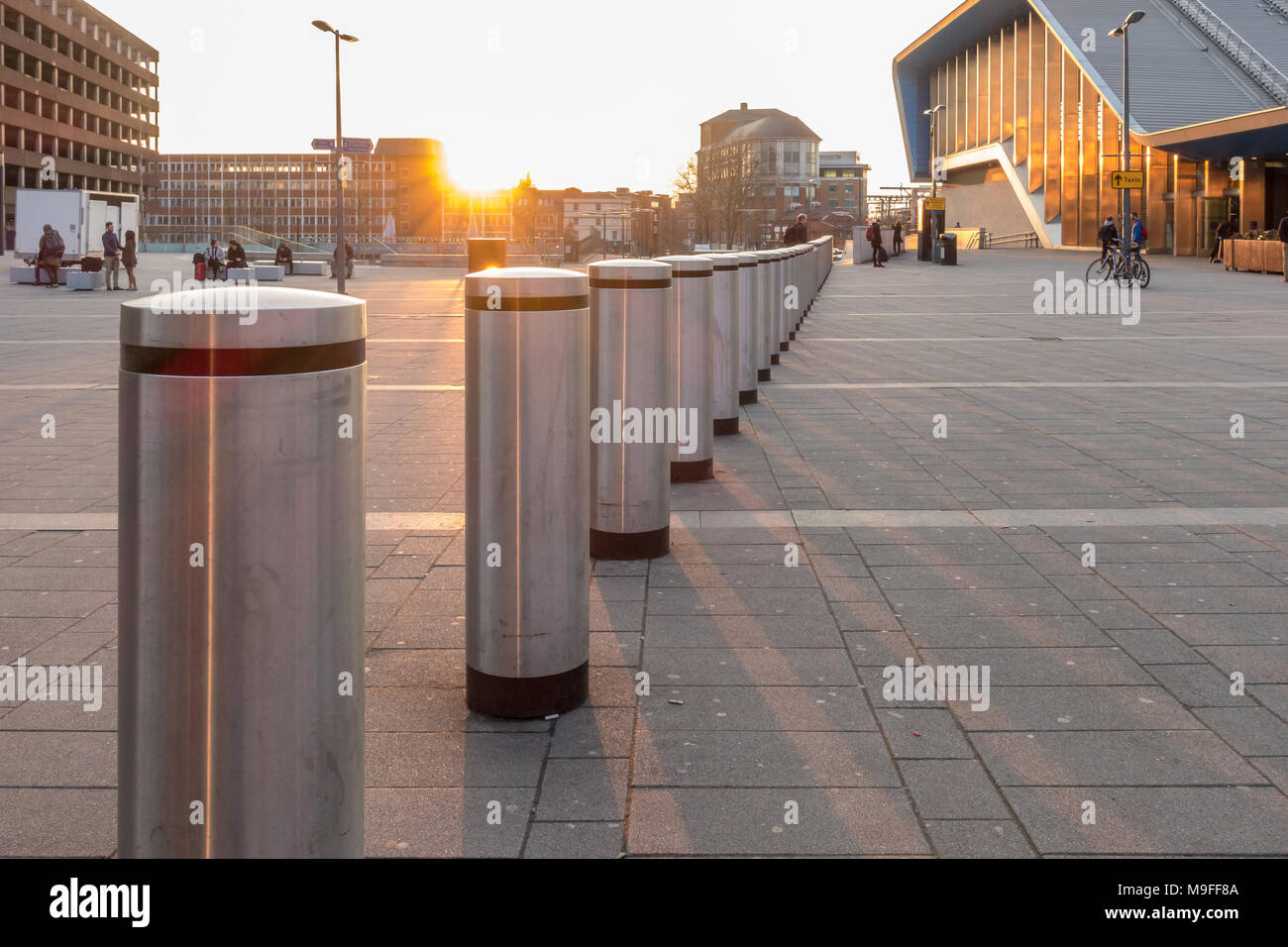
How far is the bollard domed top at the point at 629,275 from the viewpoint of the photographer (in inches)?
212

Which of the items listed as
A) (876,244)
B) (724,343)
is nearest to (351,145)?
(876,244)

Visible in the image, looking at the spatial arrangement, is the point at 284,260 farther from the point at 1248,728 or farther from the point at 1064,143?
the point at 1248,728

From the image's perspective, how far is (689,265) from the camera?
7.00m

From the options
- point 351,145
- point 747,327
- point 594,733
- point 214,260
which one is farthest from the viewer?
point 214,260

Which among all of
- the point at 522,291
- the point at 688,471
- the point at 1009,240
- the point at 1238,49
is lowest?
the point at 688,471

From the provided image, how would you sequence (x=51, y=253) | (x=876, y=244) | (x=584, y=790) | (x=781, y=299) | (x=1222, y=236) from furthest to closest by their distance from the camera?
(x=876, y=244) → (x=1222, y=236) → (x=51, y=253) → (x=781, y=299) → (x=584, y=790)

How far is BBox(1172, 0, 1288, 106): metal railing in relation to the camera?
51.5 m

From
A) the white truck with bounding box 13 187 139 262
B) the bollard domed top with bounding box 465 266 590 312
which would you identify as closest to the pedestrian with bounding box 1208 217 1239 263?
the white truck with bounding box 13 187 139 262

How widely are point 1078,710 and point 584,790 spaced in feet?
4.82

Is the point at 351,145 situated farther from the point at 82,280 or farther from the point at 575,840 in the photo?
the point at 575,840

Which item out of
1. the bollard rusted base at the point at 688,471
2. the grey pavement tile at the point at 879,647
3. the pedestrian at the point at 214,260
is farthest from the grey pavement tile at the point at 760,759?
the pedestrian at the point at 214,260

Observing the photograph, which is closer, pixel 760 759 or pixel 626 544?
pixel 760 759

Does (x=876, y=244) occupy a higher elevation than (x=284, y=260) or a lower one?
higher
